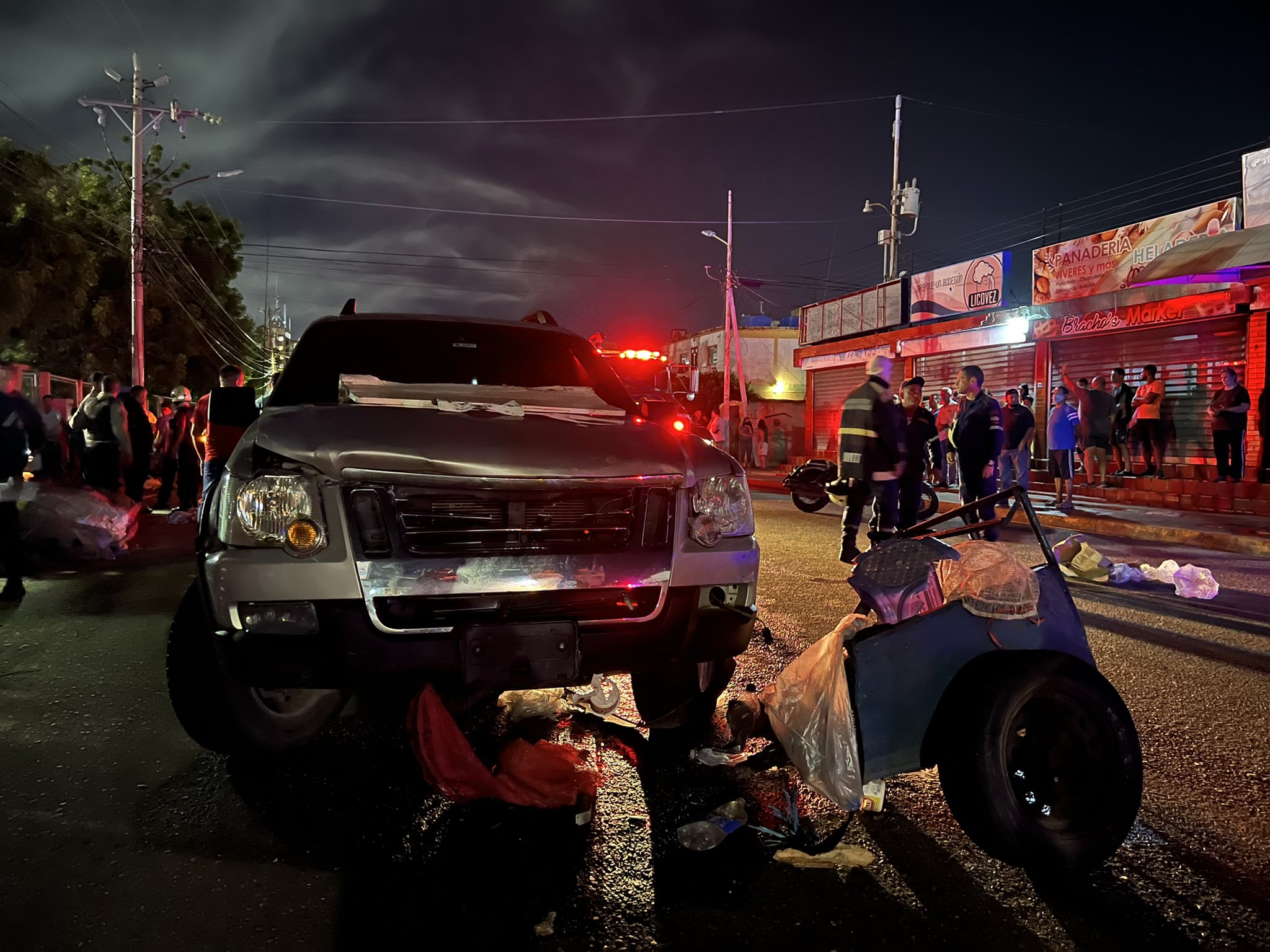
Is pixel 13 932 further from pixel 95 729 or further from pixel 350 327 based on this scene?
pixel 350 327

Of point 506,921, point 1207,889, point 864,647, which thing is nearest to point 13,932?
point 506,921

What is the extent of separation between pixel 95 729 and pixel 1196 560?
32.6 ft

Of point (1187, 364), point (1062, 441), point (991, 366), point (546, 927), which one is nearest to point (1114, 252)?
point (1187, 364)

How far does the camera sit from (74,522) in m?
8.02

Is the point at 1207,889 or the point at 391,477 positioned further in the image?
the point at 391,477

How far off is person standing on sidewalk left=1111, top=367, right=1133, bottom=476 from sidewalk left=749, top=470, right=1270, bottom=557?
1913mm

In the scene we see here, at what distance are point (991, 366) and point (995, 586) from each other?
69.9ft

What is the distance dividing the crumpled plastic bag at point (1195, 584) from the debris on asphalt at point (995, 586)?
5.11 m

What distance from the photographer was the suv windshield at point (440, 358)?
12.6ft

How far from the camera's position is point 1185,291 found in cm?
1614

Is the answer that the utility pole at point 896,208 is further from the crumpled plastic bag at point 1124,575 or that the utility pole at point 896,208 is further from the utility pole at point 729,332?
the crumpled plastic bag at point 1124,575

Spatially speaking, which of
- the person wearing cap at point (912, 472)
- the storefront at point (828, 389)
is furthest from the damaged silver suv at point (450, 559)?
the storefront at point (828, 389)

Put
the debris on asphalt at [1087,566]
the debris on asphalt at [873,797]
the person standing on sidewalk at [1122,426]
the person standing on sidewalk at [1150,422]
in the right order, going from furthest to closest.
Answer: the person standing on sidewalk at [1122,426] < the person standing on sidewalk at [1150,422] < the debris on asphalt at [1087,566] < the debris on asphalt at [873,797]

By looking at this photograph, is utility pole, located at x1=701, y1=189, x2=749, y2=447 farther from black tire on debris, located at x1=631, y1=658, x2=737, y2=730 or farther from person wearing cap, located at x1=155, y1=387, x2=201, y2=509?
black tire on debris, located at x1=631, y1=658, x2=737, y2=730
